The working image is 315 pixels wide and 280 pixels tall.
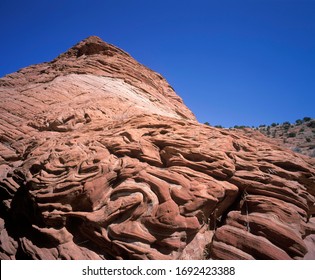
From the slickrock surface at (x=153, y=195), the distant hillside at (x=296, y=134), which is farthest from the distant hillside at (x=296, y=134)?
the slickrock surface at (x=153, y=195)

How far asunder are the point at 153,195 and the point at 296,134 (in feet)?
143

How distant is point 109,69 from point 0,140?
9.46 metres

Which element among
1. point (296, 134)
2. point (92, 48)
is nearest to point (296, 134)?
point (296, 134)

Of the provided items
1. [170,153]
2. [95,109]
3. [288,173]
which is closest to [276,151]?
[288,173]

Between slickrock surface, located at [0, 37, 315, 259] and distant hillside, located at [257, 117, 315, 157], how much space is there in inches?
1005

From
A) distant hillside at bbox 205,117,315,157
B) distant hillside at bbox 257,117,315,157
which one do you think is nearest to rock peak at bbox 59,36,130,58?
distant hillside at bbox 205,117,315,157

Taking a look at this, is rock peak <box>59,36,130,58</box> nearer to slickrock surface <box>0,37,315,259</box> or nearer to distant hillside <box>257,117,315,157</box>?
slickrock surface <box>0,37,315,259</box>

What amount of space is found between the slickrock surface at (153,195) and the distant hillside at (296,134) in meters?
25.5

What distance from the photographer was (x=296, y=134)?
4241cm

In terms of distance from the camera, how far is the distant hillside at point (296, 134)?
3318 centimetres

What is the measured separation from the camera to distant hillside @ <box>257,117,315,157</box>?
3318cm

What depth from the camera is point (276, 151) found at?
923 cm

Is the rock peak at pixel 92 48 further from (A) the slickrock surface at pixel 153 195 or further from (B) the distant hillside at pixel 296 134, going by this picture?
→ (B) the distant hillside at pixel 296 134

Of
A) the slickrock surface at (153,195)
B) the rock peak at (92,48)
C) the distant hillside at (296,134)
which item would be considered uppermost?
the distant hillside at (296,134)
